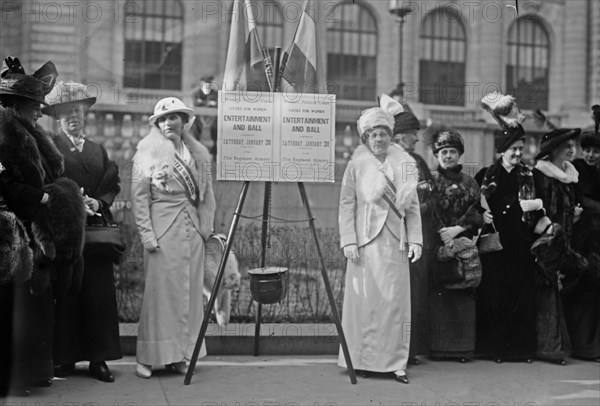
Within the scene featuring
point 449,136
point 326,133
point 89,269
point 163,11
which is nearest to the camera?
point 89,269

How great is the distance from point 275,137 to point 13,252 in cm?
231

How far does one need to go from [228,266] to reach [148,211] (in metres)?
0.94

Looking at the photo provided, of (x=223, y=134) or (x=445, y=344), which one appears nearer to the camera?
(x=223, y=134)

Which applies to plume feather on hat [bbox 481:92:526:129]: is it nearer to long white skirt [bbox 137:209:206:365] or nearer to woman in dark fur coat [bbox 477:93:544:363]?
woman in dark fur coat [bbox 477:93:544:363]

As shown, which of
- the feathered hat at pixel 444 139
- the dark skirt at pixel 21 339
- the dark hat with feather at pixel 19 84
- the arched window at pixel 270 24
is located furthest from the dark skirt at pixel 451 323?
the arched window at pixel 270 24

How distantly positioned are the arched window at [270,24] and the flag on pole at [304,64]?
2619cm

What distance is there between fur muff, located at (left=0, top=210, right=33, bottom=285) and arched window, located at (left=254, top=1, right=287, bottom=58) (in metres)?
28.0

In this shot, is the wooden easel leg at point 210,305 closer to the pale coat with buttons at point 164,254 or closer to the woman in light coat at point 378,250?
the pale coat with buttons at point 164,254

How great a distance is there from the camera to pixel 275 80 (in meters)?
7.39

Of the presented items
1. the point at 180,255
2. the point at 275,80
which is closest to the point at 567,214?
the point at 275,80

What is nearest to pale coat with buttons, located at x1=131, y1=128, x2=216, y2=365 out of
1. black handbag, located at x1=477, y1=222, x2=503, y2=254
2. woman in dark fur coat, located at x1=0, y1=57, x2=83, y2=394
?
woman in dark fur coat, located at x1=0, y1=57, x2=83, y2=394

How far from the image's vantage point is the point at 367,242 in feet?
23.9

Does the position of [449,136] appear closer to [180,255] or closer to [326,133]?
[326,133]

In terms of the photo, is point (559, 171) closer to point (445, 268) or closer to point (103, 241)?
point (445, 268)
